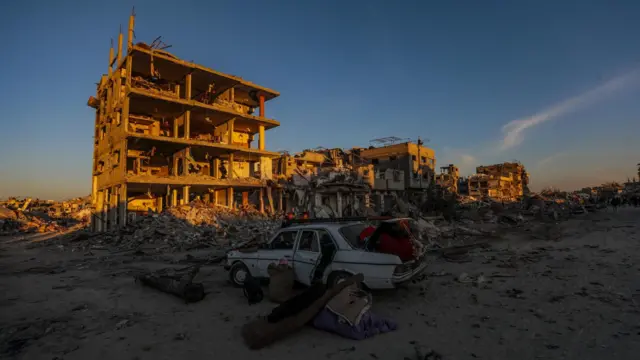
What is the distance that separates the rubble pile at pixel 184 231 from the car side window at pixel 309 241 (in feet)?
33.2

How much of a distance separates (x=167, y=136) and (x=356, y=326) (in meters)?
28.2

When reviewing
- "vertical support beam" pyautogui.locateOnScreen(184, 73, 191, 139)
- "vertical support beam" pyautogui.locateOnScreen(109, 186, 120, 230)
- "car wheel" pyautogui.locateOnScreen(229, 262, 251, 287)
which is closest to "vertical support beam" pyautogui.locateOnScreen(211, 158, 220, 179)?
"vertical support beam" pyautogui.locateOnScreen(184, 73, 191, 139)

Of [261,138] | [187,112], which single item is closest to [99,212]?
[187,112]

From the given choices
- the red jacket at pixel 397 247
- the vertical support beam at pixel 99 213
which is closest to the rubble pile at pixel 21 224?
the vertical support beam at pixel 99 213

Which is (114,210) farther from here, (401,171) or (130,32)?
(401,171)

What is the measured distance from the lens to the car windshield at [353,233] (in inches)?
247

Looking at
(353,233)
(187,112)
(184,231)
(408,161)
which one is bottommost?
(184,231)

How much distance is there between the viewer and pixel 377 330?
471cm

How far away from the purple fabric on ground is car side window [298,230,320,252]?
1880mm

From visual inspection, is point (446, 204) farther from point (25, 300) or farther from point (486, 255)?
point (25, 300)

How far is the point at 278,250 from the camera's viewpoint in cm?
729

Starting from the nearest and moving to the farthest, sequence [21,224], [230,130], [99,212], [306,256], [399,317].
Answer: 1. [399,317]
2. [306,256]
3. [99,212]
4. [230,130]
5. [21,224]

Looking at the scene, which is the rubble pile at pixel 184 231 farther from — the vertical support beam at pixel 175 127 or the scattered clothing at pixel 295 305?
the scattered clothing at pixel 295 305

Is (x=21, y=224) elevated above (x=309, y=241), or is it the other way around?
(x=309, y=241)
